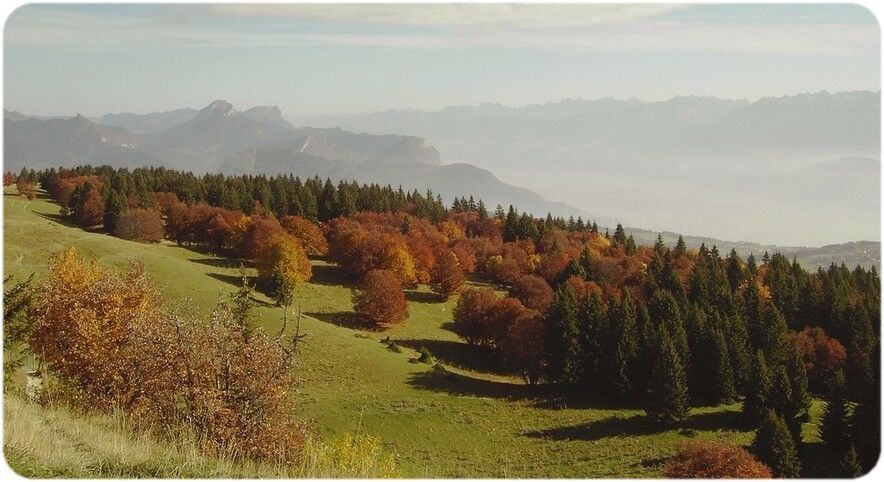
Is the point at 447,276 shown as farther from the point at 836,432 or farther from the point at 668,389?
the point at 836,432

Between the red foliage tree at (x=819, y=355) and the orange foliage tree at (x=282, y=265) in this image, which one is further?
the orange foliage tree at (x=282, y=265)

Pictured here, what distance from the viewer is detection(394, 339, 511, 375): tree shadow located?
6725 centimetres

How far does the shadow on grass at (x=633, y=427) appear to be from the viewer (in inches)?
1786

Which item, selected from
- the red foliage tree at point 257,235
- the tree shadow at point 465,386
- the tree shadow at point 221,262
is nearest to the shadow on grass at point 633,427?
the tree shadow at point 465,386

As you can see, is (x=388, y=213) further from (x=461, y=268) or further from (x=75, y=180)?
(x=75, y=180)

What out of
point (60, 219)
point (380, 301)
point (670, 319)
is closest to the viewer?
point (670, 319)

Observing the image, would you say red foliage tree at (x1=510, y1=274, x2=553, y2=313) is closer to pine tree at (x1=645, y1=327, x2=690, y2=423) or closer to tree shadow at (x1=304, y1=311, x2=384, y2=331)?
tree shadow at (x1=304, y1=311, x2=384, y2=331)

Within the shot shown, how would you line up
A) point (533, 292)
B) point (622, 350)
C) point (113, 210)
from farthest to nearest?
point (113, 210)
point (533, 292)
point (622, 350)

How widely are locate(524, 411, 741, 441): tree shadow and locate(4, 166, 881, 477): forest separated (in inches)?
38.3

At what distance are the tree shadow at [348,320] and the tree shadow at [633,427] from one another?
31.6 metres

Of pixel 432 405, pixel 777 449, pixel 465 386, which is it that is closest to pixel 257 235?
pixel 465 386

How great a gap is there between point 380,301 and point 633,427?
113 feet

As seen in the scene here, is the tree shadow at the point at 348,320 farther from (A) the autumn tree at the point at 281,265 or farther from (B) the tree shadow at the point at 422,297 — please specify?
(B) the tree shadow at the point at 422,297

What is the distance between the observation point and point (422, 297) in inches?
3561
